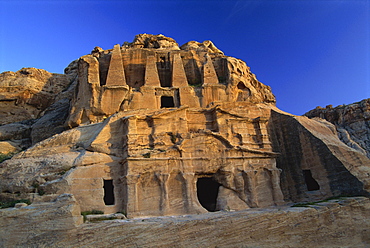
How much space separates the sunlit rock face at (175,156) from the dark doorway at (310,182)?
0.07 metres

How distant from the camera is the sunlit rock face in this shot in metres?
16.5

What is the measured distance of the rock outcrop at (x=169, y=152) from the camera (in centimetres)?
1653

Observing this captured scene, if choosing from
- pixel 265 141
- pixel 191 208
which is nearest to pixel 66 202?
pixel 191 208

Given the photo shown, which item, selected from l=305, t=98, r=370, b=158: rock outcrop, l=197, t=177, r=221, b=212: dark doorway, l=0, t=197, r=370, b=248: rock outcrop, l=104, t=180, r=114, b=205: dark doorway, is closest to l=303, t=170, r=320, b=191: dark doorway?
l=0, t=197, r=370, b=248: rock outcrop

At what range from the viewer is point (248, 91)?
29.1 m

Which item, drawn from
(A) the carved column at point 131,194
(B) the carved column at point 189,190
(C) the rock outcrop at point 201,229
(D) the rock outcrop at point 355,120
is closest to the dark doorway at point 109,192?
(A) the carved column at point 131,194

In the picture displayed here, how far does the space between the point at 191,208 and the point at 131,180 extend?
392 centimetres

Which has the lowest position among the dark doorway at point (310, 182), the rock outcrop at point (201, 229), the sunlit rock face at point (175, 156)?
the rock outcrop at point (201, 229)

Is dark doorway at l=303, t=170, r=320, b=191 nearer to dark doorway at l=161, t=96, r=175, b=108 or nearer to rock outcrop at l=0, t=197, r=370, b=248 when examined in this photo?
rock outcrop at l=0, t=197, r=370, b=248

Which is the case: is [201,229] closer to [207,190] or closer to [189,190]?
[189,190]

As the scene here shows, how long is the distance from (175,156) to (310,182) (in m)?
10.7

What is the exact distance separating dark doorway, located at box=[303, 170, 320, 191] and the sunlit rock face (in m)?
0.07

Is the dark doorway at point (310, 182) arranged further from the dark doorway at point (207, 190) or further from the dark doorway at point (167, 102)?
the dark doorway at point (167, 102)

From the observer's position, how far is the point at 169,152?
60.3ft
